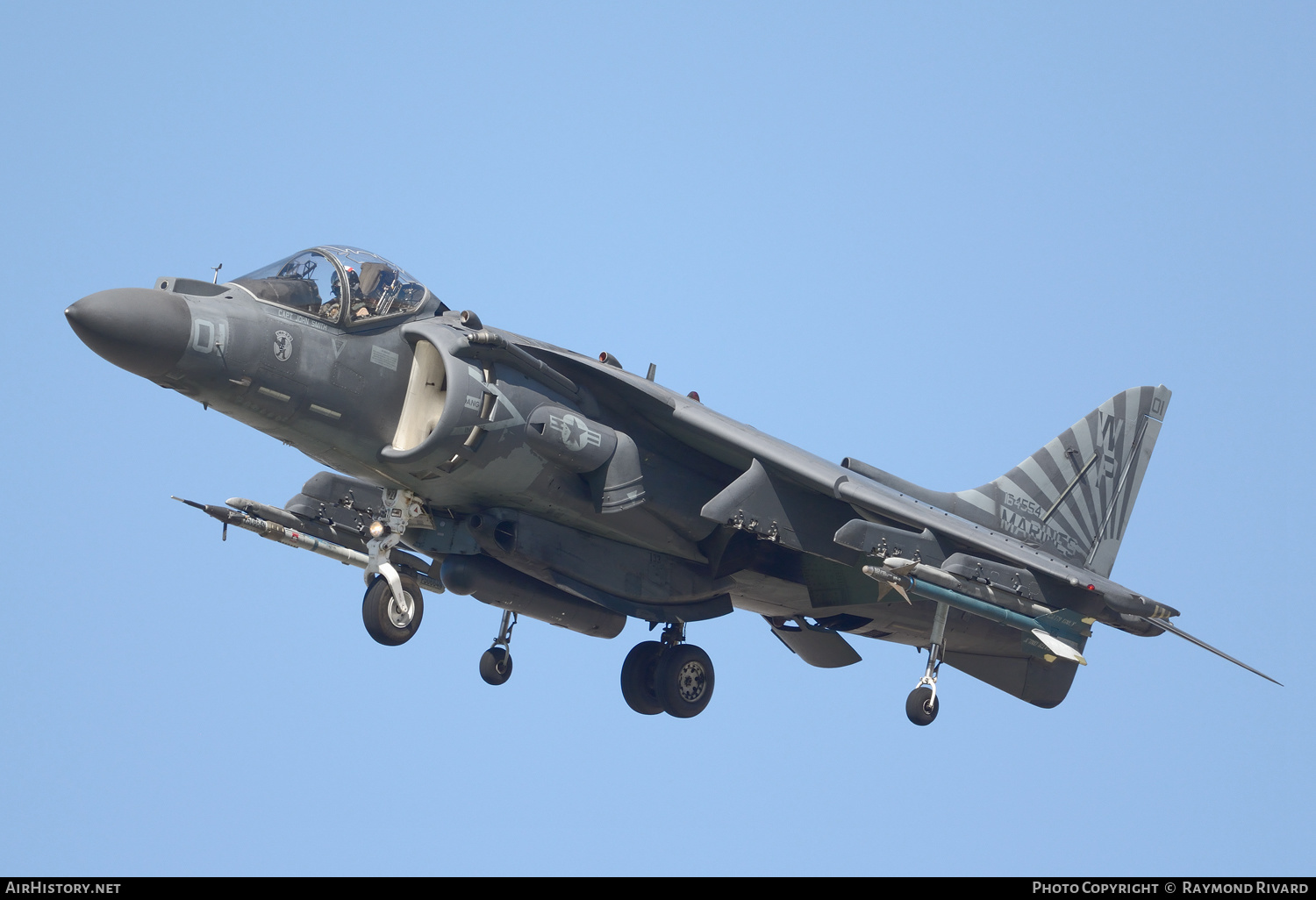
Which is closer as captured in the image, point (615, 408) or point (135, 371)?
point (135, 371)

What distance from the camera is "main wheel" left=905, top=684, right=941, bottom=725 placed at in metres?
14.8

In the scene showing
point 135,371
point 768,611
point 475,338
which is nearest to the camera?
point 135,371

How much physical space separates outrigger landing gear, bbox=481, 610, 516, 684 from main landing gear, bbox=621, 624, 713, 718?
1256 millimetres

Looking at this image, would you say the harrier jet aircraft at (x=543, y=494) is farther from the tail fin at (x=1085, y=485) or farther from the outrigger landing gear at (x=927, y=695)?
the tail fin at (x=1085, y=485)

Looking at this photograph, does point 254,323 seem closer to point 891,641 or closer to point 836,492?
point 836,492

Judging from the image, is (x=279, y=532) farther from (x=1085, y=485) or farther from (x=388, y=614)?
(x=1085, y=485)

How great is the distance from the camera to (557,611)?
15.5 m

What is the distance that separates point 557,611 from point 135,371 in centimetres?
499

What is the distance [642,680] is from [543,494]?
9.59ft

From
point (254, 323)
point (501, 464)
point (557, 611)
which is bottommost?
point (557, 611)

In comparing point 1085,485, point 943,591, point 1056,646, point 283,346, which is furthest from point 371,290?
point 1085,485

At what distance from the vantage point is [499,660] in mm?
16078
